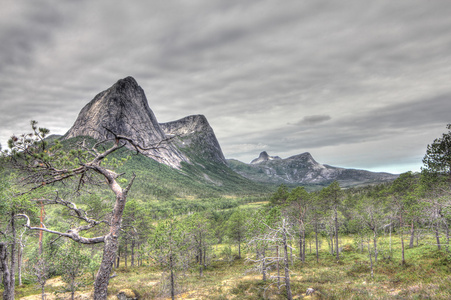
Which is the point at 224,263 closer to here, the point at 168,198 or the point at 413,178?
the point at 413,178

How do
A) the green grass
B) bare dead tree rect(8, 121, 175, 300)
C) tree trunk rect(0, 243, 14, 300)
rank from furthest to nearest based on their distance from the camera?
the green grass
tree trunk rect(0, 243, 14, 300)
bare dead tree rect(8, 121, 175, 300)

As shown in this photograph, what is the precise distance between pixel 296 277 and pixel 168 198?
117 metres

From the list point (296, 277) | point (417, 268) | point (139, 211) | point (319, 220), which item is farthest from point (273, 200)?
point (139, 211)

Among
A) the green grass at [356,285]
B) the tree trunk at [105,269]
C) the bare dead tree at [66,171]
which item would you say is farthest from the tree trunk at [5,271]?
the tree trunk at [105,269]

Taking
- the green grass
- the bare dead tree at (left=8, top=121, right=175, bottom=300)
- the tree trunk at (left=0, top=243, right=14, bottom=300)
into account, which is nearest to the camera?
the bare dead tree at (left=8, top=121, right=175, bottom=300)

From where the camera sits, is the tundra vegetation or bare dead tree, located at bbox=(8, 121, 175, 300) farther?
the tundra vegetation

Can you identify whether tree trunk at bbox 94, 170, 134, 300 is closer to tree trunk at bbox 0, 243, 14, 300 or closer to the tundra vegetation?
the tundra vegetation

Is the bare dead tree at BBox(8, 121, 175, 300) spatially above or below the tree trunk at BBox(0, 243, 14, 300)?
above

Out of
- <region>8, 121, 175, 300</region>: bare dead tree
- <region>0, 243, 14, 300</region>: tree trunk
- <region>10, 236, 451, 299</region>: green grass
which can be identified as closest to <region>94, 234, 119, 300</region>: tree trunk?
<region>8, 121, 175, 300</region>: bare dead tree

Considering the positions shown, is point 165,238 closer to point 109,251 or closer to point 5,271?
point 5,271

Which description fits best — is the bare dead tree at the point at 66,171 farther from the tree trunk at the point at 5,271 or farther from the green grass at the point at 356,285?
the green grass at the point at 356,285

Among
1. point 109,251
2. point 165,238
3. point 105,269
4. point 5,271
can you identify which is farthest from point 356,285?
point 5,271

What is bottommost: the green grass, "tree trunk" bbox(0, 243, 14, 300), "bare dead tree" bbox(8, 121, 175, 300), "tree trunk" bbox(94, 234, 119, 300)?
the green grass

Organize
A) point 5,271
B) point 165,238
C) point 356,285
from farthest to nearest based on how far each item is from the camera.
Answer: point 356,285 < point 165,238 < point 5,271
